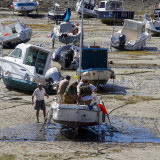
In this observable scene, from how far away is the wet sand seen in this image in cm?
1162

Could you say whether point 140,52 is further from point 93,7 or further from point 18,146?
point 93,7

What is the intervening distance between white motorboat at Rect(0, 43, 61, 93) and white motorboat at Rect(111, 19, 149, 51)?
44.0 ft

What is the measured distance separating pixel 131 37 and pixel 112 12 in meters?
15.8

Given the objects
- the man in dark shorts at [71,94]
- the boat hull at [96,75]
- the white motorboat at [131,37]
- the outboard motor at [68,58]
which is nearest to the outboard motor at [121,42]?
the white motorboat at [131,37]

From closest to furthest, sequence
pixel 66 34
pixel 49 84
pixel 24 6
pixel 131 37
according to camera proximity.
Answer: pixel 49 84
pixel 66 34
pixel 131 37
pixel 24 6

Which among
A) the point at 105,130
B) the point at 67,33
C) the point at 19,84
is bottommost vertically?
the point at 105,130

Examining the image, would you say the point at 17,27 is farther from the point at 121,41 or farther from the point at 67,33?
the point at 121,41

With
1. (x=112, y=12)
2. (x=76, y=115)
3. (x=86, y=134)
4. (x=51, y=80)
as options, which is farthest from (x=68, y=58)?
(x=112, y=12)

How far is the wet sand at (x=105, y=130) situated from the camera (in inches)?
458

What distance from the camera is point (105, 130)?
14.0 m

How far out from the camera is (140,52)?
105 feet

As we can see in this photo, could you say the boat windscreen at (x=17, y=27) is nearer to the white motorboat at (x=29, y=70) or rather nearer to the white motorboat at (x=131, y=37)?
the white motorboat at (x=131, y=37)

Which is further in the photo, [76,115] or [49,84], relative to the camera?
[49,84]

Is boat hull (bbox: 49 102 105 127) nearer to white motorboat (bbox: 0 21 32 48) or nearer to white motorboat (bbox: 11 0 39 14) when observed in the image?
white motorboat (bbox: 0 21 32 48)
